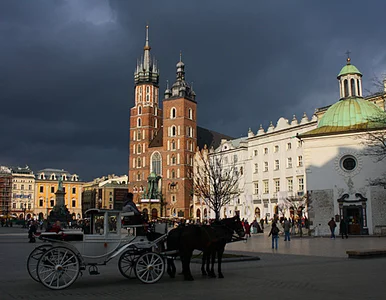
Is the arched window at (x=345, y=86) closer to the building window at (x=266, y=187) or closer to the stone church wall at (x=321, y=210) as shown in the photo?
the stone church wall at (x=321, y=210)

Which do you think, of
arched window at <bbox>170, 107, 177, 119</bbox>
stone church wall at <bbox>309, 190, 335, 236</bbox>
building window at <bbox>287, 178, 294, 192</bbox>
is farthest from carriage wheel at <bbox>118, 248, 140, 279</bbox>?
arched window at <bbox>170, 107, 177, 119</bbox>

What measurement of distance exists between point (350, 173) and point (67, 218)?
3946 centimetres

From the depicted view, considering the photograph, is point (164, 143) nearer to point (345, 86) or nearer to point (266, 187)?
point (266, 187)

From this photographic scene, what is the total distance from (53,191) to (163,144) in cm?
5945

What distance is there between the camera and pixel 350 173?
37.5 metres

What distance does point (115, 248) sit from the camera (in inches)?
449

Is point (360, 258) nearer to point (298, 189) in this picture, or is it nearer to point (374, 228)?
point (374, 228)

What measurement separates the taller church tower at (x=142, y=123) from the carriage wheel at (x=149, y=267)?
3497 inches

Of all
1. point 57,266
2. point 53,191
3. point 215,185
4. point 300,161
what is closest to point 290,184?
point 300,161

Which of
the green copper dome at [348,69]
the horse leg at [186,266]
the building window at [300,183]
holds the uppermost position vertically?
the green copper dome at [348,69]

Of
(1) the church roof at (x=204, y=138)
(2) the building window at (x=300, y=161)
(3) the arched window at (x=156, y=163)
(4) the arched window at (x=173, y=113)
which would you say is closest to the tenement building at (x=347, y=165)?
(2) the building window at (x=300, y=161)

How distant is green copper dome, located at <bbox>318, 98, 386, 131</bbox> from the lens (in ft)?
125

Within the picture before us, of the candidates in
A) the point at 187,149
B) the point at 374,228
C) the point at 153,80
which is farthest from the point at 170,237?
the point at 153,80

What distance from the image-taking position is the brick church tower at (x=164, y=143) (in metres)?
93.5
